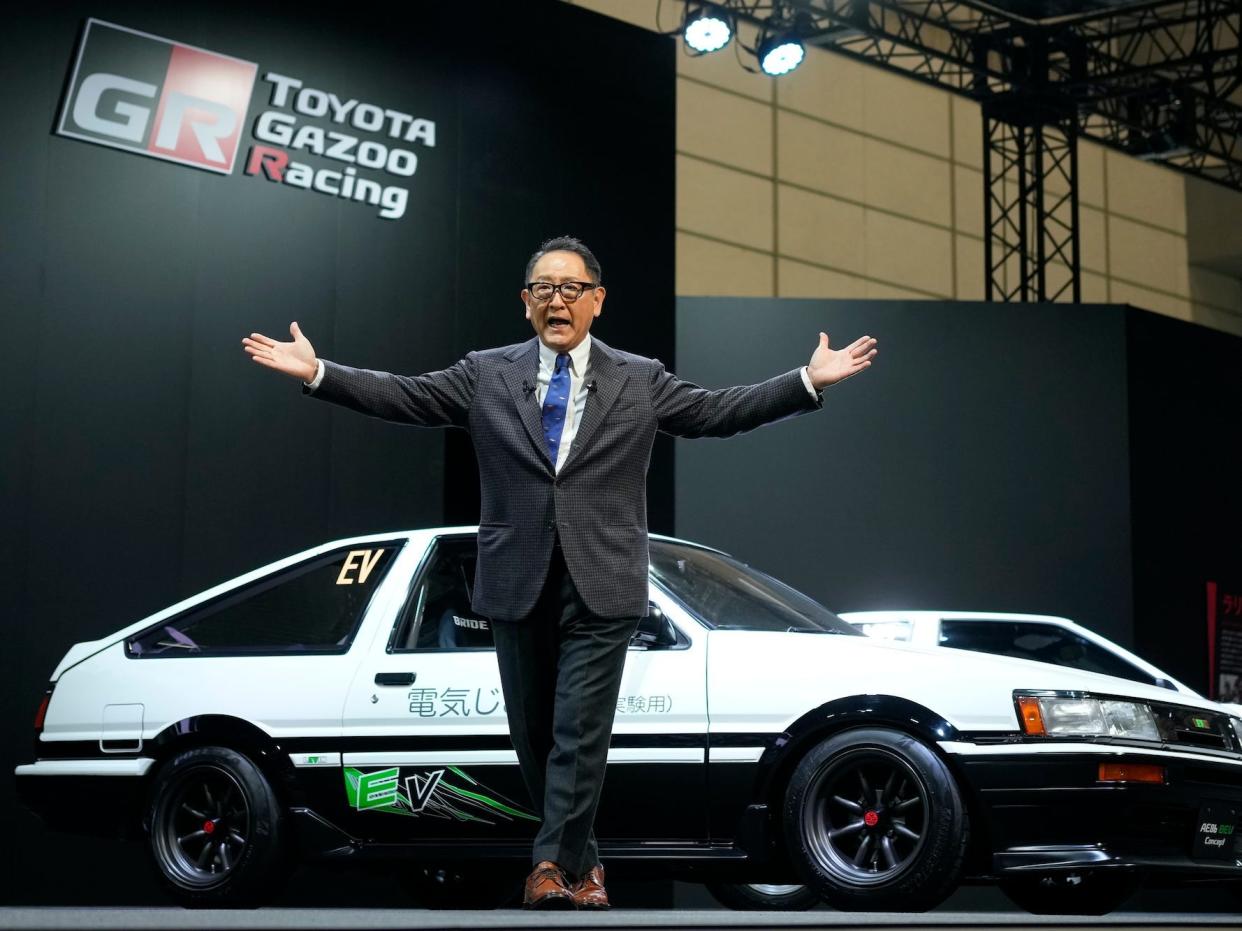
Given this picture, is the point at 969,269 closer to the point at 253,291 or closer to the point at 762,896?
the point at 253,291

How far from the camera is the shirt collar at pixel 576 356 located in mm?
4773

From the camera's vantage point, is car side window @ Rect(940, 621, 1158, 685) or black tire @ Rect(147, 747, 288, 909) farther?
car side window @ Rect(940, 621, 1158, 685)

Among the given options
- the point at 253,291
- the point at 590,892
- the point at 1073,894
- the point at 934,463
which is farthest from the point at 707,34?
the point at 590,892

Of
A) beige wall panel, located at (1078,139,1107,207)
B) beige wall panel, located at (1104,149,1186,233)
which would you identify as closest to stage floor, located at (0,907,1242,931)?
beige wall panel, located at (1078,139,1107,207)

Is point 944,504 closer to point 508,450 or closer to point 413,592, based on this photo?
point 413,592

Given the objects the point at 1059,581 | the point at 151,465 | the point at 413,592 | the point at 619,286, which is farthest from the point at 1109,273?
the point at 413,592

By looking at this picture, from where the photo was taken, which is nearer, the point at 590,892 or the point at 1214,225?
the point at 590,892

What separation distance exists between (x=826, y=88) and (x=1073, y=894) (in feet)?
49.4

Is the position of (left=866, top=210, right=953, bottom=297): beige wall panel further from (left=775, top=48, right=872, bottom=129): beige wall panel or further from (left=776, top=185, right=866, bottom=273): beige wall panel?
(left=775, top=48, right=872, bottom=129): beige wall panel

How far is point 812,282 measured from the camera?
19.9 meters

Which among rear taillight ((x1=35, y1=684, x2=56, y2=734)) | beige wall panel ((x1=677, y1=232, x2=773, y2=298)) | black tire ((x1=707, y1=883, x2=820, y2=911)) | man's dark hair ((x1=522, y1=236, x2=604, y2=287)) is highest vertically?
beige wall panel ((x1=677, y1=232, x2=773, y2=298))

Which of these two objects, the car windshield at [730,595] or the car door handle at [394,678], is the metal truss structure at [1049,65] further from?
the car door handle at [394,678]

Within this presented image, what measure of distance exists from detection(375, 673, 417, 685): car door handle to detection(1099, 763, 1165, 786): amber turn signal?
226cm

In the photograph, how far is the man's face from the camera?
4680 millimetres
